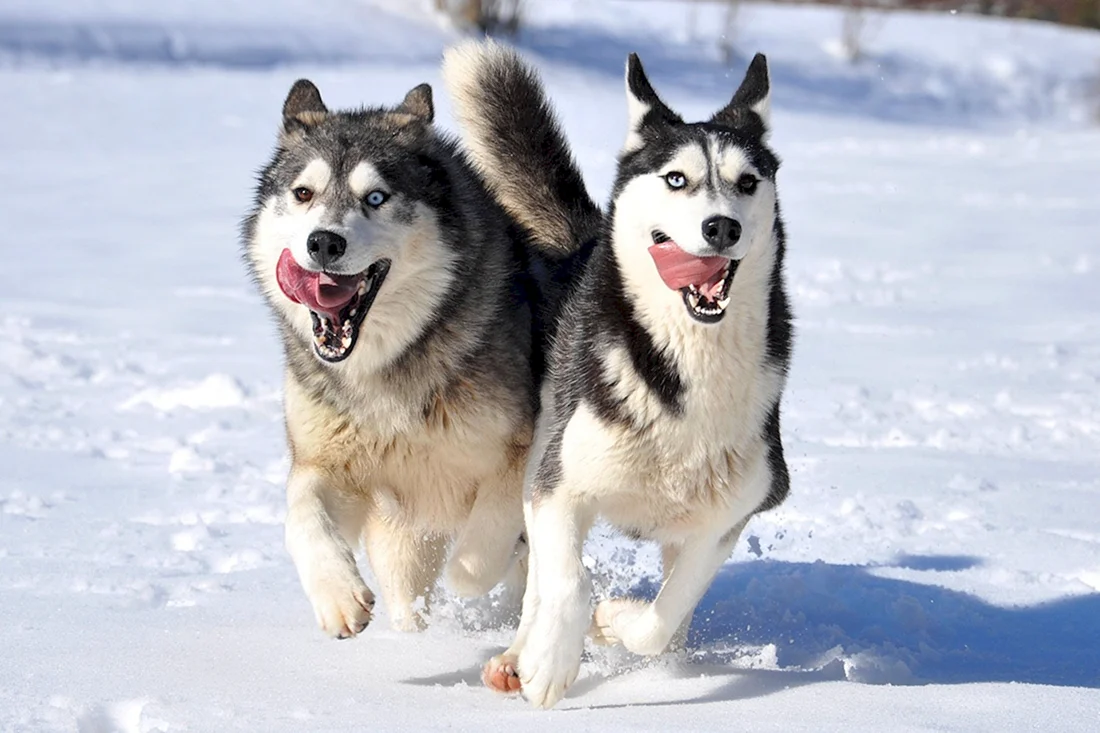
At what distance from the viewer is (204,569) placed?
4.61 metres

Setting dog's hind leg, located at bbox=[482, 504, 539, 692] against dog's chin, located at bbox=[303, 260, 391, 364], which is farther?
dog's chin, located at bbox=[303, 260, 391, 364]

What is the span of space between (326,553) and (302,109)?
1427 mm

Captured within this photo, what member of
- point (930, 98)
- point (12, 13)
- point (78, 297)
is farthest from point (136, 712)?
point (930, 98)

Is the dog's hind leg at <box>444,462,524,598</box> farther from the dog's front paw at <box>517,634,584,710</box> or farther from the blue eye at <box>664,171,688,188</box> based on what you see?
the blue eye at <box>664,171,688,188</box>

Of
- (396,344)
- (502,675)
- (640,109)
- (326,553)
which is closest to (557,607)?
(502,675)

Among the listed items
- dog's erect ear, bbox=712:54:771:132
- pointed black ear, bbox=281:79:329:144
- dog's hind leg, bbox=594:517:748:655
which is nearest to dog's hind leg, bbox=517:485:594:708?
dog's hind leg, bbox=594:517:748:655

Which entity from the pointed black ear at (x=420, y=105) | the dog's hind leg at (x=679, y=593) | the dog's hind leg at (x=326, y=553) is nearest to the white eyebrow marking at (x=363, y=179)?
the pointed black ear at (x=420, y=105)

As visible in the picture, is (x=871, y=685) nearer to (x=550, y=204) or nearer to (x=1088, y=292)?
(x=550, y=204)

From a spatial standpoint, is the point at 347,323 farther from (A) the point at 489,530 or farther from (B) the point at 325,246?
(A) the point at 489,530

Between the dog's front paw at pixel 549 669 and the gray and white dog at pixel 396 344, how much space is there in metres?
0.60

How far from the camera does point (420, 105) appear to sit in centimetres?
433

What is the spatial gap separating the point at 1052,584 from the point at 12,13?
16.4 meters

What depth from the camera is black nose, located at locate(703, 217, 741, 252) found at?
133 inches

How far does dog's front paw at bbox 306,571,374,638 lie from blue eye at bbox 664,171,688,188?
1215 mm
